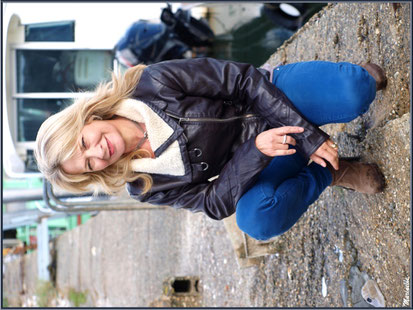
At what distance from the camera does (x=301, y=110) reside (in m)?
1.92

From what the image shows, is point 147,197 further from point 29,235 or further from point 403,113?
point 29,235

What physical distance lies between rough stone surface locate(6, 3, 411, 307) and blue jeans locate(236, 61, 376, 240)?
10.9 inches

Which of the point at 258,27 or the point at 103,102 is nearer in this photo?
the point at 103,102

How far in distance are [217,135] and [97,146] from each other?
537mm

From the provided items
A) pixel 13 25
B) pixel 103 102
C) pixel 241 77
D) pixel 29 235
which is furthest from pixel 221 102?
pixel 29 235

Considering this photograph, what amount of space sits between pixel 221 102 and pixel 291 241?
5.45 feet

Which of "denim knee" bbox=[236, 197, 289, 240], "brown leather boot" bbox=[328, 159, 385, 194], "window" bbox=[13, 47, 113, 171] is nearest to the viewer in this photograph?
"denim knee" bbox=[236, 197, 289, 240]

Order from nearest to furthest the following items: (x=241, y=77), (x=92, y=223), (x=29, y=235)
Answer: (x=241, y=77) → (x=92, y=223) → (x=29, y=235)

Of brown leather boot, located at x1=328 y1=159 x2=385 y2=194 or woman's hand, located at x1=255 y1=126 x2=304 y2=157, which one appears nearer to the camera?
woman's hand, located at x1=255 y1=126 x2=304 y2=157

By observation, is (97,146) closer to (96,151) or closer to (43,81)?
(96,151)

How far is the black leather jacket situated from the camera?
1.88 meters

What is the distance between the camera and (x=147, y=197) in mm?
2184

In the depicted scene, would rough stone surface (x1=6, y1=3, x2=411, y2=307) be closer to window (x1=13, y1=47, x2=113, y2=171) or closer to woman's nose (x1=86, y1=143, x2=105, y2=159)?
woman's nose (x1=86, y1=143, x2=105, y2=159)

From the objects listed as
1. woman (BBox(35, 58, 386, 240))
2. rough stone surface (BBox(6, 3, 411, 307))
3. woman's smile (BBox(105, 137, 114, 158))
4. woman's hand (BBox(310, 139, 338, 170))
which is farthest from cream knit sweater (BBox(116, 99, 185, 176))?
rough stone surface (BBox(6, 3, 411, 307))
